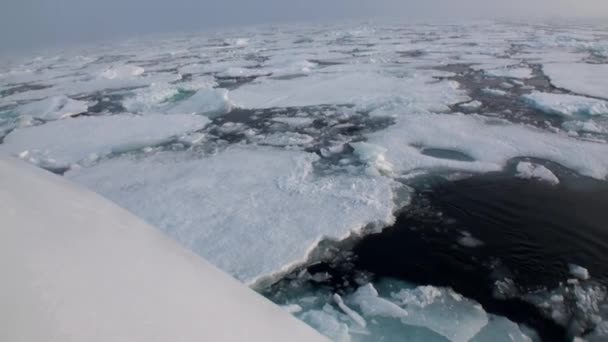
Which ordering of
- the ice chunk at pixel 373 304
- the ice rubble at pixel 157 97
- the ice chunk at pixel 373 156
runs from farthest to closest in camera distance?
the ice rubble at pixel 157 97
the ice chunk at pixel 373 156
the ice chunk at pixel 373 304

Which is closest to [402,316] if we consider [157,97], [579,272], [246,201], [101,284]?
[579,272]

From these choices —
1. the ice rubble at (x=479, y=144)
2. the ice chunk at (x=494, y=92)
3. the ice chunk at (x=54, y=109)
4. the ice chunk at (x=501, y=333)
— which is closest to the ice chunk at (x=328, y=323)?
the ice chunk at (x=501, y=333)

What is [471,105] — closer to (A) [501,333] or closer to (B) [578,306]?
(B) [578,306]

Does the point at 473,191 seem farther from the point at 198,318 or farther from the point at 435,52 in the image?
the point at 435,52

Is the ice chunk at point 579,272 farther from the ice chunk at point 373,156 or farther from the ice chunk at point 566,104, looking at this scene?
the ice chunk at point 566,104

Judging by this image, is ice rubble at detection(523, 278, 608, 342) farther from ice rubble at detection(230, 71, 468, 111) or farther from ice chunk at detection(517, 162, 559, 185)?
ice rubble at detection(230, 71, 468, 111)

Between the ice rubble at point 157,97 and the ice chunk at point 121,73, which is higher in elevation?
the ice rubble at point 157,97

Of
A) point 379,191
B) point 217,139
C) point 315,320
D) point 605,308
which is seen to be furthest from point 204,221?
point 605,308
